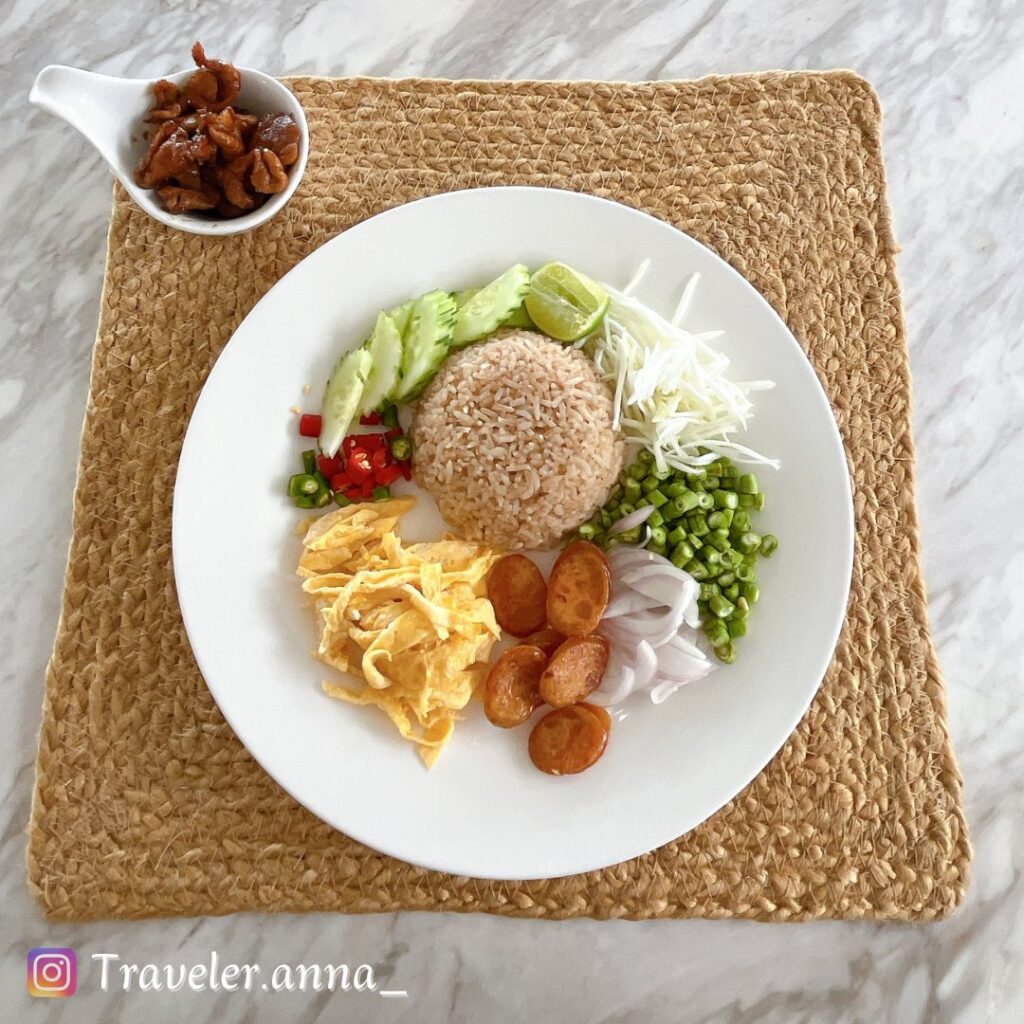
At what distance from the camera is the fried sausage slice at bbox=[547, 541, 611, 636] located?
196cm

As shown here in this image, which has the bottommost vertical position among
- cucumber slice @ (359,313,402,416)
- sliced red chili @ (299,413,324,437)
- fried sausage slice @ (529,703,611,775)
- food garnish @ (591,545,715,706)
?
fried sausage slice @ (529,703,611,775)

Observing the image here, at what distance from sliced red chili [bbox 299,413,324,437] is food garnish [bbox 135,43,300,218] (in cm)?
51

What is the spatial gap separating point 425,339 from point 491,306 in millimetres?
170

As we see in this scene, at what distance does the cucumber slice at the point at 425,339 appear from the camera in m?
2.01

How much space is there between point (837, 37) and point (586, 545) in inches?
63.5

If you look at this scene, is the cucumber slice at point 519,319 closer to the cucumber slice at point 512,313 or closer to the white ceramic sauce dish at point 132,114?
the cucumber slice at point 512,313

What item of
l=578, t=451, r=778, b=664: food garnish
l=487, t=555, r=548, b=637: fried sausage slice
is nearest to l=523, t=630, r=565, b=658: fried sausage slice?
l=487, t=555, r=548, b=637: fried sausage slice

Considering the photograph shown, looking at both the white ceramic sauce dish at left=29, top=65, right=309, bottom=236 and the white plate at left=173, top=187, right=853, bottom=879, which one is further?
the white ceramic sauce dish at left=29, top=65, right=309, bottom=236

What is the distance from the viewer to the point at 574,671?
1935 millimetres

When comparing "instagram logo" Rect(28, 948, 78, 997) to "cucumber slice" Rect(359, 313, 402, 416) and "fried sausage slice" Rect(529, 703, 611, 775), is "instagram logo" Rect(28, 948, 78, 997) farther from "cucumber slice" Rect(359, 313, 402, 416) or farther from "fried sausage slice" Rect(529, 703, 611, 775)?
"cucumber slice" Rect(359, 313, 402, 416)

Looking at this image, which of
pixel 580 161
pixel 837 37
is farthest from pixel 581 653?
pixel 837 37

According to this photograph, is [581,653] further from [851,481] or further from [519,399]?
[851,481]

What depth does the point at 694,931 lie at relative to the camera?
2080 millimetres

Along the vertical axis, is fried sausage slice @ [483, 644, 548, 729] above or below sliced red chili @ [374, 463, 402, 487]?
below
